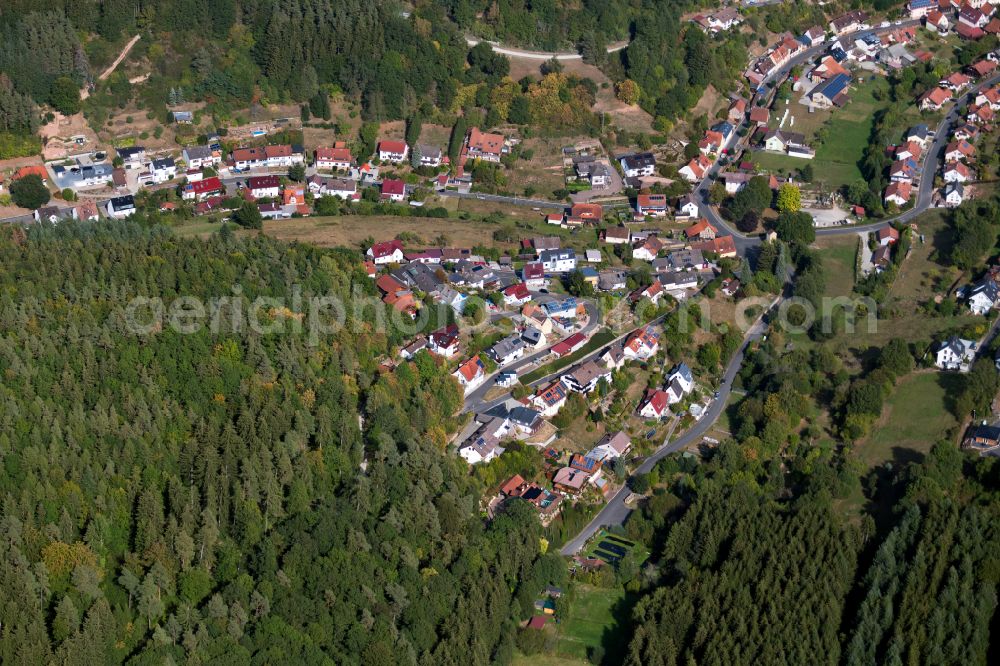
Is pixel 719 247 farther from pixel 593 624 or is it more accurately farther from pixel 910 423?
pixel 593 624

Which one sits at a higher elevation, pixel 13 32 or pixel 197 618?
pixel 13 32

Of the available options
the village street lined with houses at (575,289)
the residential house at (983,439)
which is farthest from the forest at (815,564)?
the residential house at (983,439)

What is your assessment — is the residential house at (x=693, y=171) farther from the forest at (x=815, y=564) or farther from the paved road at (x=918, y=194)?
the forest at (x=815, y=564)

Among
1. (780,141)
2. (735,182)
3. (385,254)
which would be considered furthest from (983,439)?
(385,254)

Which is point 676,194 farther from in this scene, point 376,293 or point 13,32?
point 13,32

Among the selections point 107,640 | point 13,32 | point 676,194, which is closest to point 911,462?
point 676,194

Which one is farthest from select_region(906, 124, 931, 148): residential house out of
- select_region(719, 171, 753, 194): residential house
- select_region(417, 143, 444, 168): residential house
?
select_region(417, 143, 444, 168): residential house
